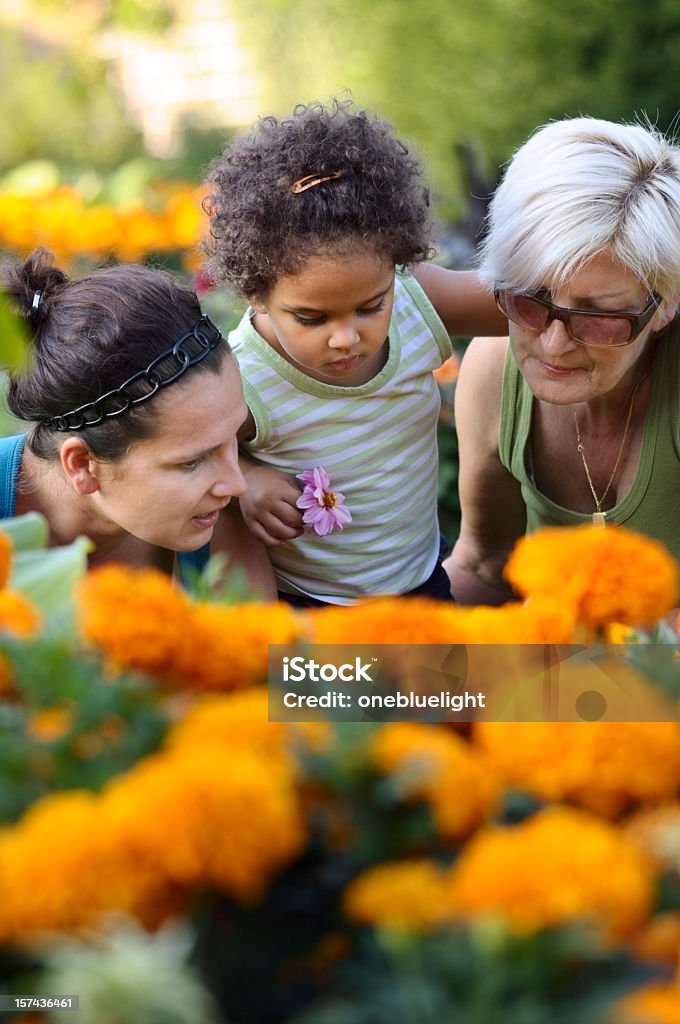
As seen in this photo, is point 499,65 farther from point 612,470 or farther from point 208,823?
point 208,823

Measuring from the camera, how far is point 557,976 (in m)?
0.73

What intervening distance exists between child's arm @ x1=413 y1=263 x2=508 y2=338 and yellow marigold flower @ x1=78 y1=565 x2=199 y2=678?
185cm

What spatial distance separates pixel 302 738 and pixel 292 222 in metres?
1.63

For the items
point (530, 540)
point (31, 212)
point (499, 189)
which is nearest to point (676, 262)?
point (499, 189)

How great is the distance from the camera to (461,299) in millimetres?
2734

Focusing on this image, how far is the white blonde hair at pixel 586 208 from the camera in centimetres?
225

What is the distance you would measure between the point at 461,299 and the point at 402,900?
2116 millimetres

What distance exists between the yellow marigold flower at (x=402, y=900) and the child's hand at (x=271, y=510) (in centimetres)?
168

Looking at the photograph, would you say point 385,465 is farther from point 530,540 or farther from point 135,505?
point 530,540

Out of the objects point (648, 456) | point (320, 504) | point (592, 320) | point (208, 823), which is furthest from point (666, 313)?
point (208, 823)

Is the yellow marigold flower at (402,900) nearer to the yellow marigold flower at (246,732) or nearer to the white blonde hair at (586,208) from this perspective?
the yellow marigold flower at (246,732)

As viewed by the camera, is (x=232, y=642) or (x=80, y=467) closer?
(x=232, y=642)

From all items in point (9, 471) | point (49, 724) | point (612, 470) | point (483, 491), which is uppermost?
point (49, 724)

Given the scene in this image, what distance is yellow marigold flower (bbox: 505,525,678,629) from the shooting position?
3.46ft
